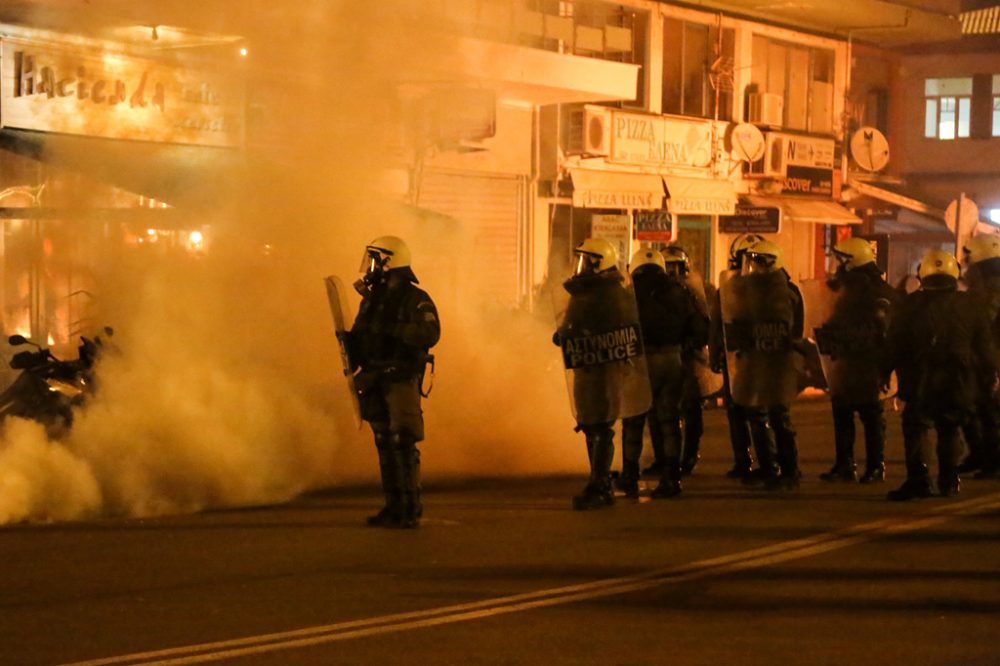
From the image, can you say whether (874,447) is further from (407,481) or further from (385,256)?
(385,256)

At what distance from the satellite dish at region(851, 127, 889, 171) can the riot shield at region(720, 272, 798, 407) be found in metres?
19.0

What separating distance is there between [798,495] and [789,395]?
0.76 meters

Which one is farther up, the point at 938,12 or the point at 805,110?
the point at 938,12

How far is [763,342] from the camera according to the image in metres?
11.8

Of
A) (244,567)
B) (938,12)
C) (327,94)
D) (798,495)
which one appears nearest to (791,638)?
(244,567)

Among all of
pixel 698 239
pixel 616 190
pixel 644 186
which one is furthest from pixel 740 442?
pixel 698 239

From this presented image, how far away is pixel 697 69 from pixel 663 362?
16.7m

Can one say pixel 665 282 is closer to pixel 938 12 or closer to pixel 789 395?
pixel 789 395

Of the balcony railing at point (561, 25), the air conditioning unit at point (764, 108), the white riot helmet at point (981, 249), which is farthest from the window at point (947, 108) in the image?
the white riot helmet at point (981, 249)

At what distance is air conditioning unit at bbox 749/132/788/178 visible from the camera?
2844cm

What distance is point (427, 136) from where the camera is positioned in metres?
14.9

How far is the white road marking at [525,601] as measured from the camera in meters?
6.34

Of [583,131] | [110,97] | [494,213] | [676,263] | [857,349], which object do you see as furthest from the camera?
[583,131]

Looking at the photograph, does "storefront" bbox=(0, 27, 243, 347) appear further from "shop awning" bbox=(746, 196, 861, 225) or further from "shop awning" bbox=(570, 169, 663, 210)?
"shop awning" bbox=(746, 196, 861, 225)
